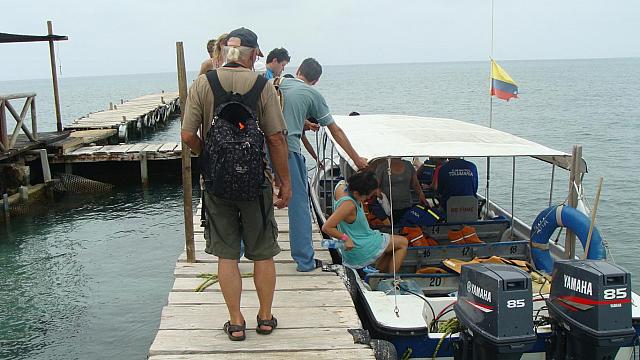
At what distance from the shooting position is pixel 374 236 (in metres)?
6.08

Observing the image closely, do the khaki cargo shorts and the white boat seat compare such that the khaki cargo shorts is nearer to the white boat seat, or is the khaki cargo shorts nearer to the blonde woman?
the blonde woman

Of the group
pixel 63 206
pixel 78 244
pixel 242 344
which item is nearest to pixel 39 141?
pixel 63 206

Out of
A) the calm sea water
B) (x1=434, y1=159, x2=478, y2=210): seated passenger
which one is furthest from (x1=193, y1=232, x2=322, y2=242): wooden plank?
the calm sea water

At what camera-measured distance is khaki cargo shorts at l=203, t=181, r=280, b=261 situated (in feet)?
12.9

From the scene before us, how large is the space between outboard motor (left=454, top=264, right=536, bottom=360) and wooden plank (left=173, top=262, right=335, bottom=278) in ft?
4.96

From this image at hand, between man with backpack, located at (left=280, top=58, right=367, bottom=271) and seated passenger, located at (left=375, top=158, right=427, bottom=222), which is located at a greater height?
man with backpack, located at (left=280, top=58, right=367, bottom=271)

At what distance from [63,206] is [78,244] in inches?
135

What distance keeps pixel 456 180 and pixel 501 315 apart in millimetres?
3974

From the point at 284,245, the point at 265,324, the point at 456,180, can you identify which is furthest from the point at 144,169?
the point at 265,324

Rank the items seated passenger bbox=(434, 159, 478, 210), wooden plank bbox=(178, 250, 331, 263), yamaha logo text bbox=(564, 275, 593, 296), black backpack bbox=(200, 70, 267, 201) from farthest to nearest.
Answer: seated passenger bbox=(434, 159, 478, 210) < wooden plank bbox=(178, 250, 331, 263) < yamaha logo text bbox=(564, 275, 593, 296) < black backpack bbox=(200, 70, 267, 201)

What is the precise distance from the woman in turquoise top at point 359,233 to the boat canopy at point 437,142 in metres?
0.27

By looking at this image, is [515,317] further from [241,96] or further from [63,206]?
[63,206]

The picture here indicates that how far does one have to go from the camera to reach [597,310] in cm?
431

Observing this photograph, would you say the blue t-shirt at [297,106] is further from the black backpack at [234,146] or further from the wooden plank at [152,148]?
the wooden plank at [152,148]
